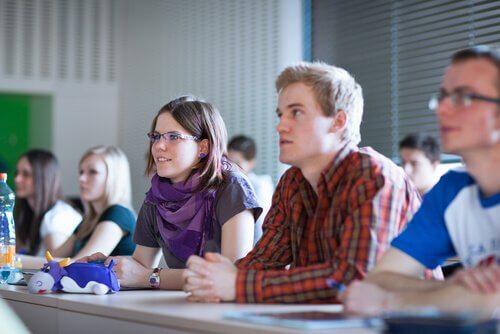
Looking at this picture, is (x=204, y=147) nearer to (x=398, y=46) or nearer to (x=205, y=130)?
(x=205, y=130)

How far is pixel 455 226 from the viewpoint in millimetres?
1799

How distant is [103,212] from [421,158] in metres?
2.11

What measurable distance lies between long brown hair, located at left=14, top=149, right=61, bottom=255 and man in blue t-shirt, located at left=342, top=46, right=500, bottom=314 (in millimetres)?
3123

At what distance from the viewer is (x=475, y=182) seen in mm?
1791

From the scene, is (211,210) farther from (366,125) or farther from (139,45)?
(139,45)

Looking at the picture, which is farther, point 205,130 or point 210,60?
point 210,60

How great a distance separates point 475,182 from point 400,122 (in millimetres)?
3835

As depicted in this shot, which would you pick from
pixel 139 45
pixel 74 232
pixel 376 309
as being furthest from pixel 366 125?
pixel 376 309

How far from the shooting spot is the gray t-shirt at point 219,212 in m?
2.71

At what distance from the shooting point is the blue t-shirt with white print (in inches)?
67.8

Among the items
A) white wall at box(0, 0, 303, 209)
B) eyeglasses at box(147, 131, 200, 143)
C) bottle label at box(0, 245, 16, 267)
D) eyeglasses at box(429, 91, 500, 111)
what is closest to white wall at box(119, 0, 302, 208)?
white wall at box(0, 0, 303, 209)

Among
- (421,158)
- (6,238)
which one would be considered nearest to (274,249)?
(6,238)

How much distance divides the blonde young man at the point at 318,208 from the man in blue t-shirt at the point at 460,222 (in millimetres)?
121

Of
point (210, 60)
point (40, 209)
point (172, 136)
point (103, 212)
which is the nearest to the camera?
point (172, 136)
